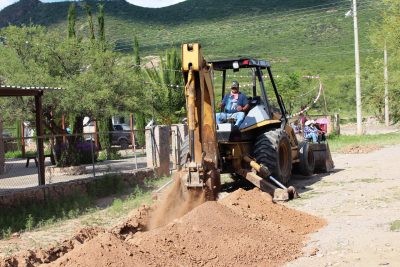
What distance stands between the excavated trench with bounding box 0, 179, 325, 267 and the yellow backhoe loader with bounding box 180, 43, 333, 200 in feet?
2.43

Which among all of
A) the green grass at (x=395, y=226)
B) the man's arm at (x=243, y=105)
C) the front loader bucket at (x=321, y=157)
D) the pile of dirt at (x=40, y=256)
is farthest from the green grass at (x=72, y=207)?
the green grass at (x=395, y=226)

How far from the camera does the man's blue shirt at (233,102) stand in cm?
1303

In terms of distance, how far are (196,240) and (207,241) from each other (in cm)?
14

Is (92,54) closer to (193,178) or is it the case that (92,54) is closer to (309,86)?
(193,178)

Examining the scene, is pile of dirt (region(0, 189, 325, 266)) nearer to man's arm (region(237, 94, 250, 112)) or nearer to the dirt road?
the dirt road

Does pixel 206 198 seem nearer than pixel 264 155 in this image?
Yes

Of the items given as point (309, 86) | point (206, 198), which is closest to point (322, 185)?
point (206, 198)

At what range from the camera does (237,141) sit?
12.6 m

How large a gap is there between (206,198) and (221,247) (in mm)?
2363

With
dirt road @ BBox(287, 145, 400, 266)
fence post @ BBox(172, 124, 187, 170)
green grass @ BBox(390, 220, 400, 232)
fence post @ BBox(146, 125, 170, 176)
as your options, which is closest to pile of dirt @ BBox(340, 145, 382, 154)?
dirt road @ BBox(287, 145, 400, 266)

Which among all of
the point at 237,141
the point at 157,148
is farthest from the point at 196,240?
the point at 157,148

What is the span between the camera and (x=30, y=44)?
23188mm

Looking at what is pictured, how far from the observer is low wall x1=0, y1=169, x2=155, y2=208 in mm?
12758

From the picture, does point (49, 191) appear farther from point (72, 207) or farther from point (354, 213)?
point (354, 213)
